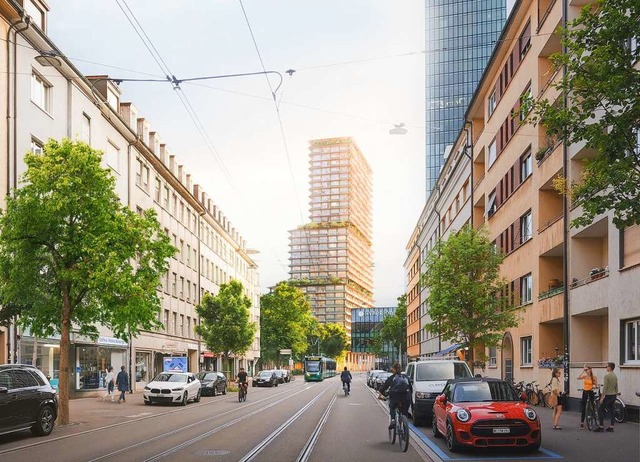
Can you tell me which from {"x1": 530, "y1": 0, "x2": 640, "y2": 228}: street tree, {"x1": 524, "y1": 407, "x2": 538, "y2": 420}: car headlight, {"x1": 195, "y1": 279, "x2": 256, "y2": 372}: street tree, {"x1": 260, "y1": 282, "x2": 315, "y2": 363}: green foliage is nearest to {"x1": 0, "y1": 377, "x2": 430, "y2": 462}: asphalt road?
{"x1": 524, "y1": 407, "x2": 538, "y2": 420}: car headlight

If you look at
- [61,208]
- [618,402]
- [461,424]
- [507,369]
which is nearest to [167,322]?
[507,369]

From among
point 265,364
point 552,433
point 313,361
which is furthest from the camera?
point 265,364

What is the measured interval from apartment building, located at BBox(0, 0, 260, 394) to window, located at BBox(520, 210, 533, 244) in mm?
17897

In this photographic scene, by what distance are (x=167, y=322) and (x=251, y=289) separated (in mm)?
45407

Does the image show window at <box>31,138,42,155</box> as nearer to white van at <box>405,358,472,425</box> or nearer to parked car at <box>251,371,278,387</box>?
white van at <box>405,358,472,425</box>

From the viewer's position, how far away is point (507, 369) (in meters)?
38.8

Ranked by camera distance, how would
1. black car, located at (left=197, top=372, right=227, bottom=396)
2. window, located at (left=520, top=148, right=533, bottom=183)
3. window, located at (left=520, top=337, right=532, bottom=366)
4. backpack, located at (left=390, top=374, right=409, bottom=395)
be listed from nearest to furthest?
backpack, located at (left=390, top=374, right=409, bottom=395) < window, located at (left=520, top=148, right=533, bottom=183) < window, located at (left=520, top=337, right=532, bottom=366) < black car, located at (left=197, top=372, right=227, bottom=396)

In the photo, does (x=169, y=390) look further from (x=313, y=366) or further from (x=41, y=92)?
(x=313, y=366)

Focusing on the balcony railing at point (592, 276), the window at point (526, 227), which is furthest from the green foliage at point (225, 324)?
the balcony railing at point (592, 276)

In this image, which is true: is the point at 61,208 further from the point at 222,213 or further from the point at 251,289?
the point at 251,289

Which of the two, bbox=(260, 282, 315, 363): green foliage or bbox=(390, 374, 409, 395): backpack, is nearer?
bbox=(390, 374, 409, 395): backpack

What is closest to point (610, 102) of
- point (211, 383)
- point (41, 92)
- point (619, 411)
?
point (619, 411)

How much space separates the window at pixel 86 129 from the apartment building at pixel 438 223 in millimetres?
18367

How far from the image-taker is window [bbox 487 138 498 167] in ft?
140
